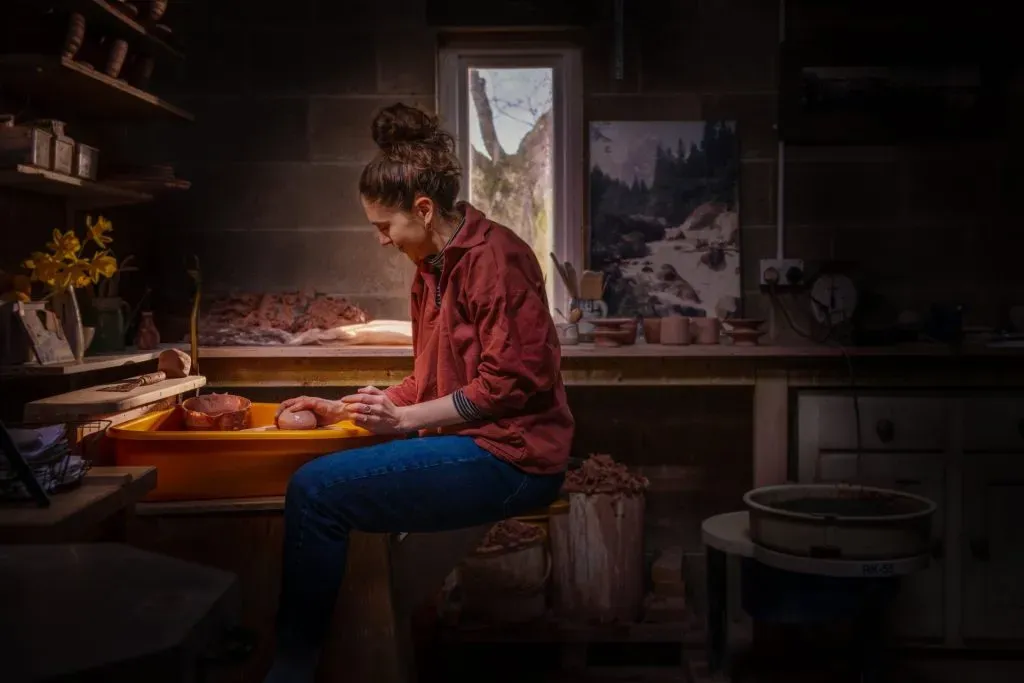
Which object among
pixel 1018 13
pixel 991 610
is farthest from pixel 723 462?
pixel 1018 13

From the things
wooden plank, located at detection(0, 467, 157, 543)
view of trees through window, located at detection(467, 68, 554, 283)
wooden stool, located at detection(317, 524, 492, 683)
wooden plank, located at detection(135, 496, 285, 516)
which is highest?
view of trees through window, located at detection(467, 68, 554, 283)

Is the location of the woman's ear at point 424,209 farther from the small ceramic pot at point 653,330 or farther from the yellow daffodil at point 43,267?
the small ceramic pot at point 653,330

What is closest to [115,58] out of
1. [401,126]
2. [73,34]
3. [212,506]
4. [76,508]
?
[73,34]

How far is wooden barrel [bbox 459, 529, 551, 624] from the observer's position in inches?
128

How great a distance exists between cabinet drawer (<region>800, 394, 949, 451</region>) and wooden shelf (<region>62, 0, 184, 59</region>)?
8.64ft

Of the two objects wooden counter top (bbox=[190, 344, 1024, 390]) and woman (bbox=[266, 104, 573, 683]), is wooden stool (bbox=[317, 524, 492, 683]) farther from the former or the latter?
wooden counter top (bbox=[190, 344, 1024, 390])

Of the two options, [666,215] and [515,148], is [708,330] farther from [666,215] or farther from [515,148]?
[515,148]

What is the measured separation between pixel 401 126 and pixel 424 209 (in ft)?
0.71

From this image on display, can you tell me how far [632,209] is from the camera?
12.5ft

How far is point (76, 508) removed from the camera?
155cm

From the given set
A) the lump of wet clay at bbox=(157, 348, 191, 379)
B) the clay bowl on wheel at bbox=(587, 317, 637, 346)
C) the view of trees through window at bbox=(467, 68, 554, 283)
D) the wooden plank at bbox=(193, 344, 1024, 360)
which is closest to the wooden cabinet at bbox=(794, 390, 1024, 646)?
the wooden plank at bbox=(193, 344, 1024, 360)

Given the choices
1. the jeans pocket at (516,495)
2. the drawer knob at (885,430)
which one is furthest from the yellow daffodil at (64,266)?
the drawer knob at (885,430)

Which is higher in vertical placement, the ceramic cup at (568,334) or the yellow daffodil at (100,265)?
the yellow daffodil at (100,265)

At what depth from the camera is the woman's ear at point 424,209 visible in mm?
2346
